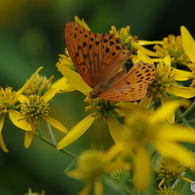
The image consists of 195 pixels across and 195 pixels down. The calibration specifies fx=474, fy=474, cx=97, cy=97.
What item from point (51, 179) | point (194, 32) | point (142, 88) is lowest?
point (51, 179)

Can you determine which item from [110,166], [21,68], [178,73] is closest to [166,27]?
[21,68]

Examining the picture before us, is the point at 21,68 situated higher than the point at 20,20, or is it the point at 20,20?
the point at 20,20

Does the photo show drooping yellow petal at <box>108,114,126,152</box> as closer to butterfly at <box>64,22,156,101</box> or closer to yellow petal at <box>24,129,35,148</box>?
butterfly at <box>64,22,156,101</box>

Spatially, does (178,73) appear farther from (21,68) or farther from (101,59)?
(21,68)

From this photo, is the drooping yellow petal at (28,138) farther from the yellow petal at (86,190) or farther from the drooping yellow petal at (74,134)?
the yellow petal at (86,190)

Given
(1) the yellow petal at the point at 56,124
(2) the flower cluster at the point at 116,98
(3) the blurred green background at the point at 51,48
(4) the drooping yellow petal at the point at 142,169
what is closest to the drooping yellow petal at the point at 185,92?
(2) the flower cluster at the point at 116,98

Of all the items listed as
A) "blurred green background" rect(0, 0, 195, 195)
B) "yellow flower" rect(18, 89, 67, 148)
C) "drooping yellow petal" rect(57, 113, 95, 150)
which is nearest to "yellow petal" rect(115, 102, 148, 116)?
"drooping yellow petal" rect(57, 113, 95, 150)

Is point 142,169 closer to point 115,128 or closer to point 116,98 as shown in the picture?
point 116,98
